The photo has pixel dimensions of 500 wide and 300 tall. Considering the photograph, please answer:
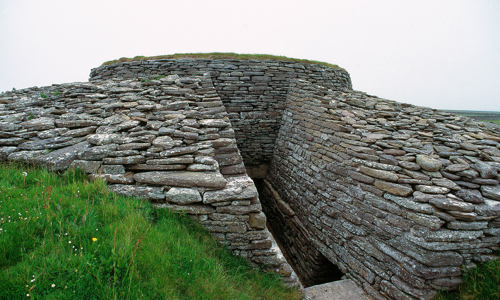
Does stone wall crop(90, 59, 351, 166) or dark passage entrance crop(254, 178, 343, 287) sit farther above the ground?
stone wall crop(90, 59, 351, 166)

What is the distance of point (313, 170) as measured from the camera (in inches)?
234

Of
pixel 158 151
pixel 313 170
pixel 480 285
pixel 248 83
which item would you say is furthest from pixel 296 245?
pixel 248 83

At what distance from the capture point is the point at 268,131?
29.3ft

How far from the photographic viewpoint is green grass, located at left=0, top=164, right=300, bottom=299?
1.66m

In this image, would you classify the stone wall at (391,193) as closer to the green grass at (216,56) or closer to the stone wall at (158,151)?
the stone wall at (158,151)

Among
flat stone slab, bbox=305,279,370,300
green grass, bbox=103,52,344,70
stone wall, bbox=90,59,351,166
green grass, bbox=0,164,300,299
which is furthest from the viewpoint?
green grass, bbox=103,52,344,70

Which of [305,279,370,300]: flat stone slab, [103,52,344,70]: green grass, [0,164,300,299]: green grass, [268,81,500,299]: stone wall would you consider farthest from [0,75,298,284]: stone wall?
[103,52,344,70]: green grass

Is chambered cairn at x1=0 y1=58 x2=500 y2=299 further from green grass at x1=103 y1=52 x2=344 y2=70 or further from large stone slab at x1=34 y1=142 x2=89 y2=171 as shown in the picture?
green grass at x1=103 y1=52 x2=344 y2=70

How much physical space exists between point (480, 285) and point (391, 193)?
159 cm

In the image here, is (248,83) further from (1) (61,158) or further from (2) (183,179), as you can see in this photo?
(1) (61,158)

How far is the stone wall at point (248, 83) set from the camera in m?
8.27

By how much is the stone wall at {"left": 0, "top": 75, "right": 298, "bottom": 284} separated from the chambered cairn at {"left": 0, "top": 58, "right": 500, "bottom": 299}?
0.02 meters

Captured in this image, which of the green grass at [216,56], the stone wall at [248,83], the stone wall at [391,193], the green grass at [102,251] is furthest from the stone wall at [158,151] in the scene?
the green grass at [216,56]

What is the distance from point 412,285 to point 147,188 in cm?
417
